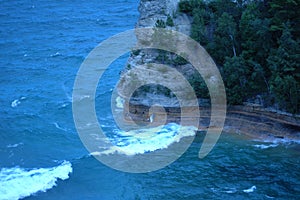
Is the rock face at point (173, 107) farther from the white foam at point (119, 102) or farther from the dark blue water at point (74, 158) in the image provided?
the white foam at point (119, 102)

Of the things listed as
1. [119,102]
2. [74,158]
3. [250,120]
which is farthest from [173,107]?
[74,158]

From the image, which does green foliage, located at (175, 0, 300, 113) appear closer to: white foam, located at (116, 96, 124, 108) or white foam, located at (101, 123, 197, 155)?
white foam, located at (101, 123, 197, 155)

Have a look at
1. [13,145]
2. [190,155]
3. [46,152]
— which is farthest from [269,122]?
[13,145]

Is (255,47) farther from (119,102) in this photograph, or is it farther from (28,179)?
(28,179)

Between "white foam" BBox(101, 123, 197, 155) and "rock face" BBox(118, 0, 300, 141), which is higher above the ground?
"rock face" BBox(118, 0, 300, 141)

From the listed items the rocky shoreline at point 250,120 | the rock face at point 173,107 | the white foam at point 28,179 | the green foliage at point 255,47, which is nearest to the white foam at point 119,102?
the rock face at point 173,107

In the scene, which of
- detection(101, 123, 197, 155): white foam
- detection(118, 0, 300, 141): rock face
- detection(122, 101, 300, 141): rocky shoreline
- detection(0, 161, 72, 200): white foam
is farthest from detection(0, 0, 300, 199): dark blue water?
detection(101, 123, 197, 155): white foam

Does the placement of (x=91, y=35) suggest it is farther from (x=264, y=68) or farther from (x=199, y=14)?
(x=264, y=68)
